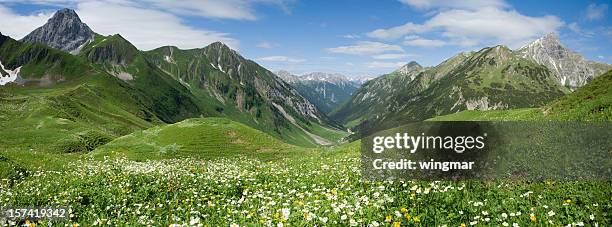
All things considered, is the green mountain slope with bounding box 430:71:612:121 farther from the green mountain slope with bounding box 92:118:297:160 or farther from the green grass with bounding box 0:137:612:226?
the green mountain slope with bounding box 92:118:297:160

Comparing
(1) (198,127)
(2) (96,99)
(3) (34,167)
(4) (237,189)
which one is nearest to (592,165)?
(4) (237,189)

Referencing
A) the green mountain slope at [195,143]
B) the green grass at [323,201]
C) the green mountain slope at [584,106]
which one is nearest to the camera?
the green grass at [323,201]

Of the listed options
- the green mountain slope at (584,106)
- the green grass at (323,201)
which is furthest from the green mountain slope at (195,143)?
the green grass at (323,201)

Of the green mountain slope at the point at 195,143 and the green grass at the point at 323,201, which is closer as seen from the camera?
the green grass at the point at 323,201

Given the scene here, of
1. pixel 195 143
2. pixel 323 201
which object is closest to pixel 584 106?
pixel 323 201

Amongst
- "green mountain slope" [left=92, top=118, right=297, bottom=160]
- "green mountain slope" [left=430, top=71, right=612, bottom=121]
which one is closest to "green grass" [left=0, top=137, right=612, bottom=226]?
"green mountain slope" [left=430, top=71, right=612, bottom=121]

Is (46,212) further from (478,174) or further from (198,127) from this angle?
(198,127)

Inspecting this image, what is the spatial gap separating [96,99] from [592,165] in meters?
178

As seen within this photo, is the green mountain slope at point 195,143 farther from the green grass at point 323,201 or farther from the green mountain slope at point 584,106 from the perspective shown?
the green grass at point 323,201

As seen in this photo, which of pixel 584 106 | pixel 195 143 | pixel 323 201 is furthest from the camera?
pixel 195 143

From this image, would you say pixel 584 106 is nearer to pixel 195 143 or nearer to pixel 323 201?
pixel 323 201

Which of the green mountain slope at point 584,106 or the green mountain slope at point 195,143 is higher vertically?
the green mountain slope at point 584,106

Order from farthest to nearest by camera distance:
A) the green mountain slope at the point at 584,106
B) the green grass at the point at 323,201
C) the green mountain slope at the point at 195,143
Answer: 1. the green mountain slope at the point at 195,143
2. the green mountain slope at the point at 584,106
3. the green grass at the point at 323,201

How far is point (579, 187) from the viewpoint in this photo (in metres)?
12.1
